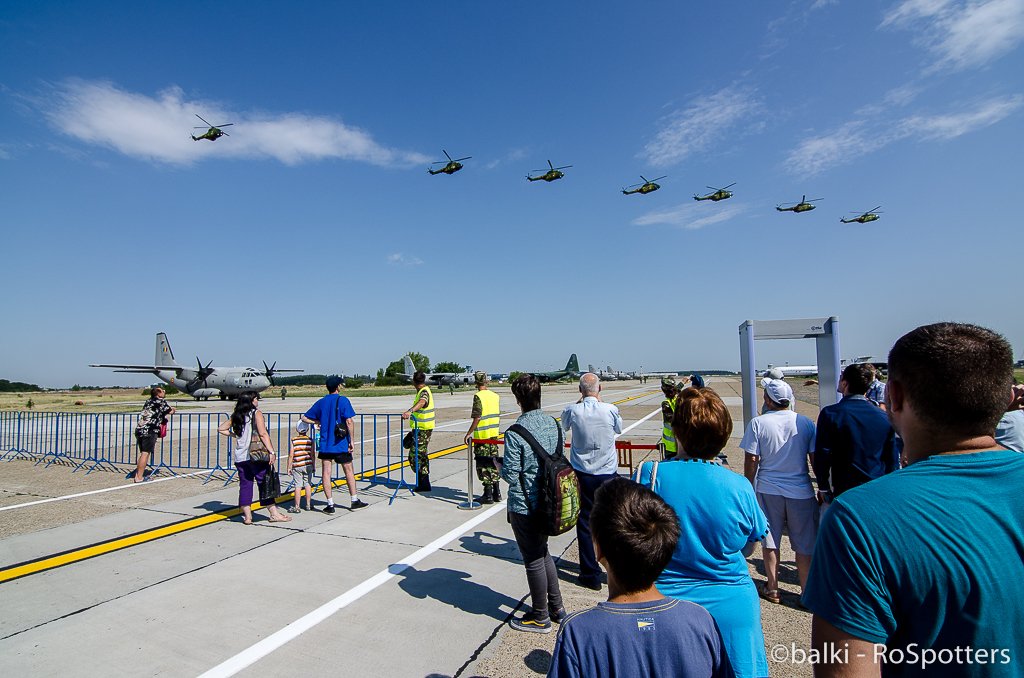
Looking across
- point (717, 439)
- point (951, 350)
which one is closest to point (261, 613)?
point (717, 439)

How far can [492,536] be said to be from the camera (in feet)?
20.0

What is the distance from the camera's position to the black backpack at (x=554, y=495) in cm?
371

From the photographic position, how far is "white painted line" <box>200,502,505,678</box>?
340 cm

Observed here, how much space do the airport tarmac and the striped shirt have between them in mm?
740

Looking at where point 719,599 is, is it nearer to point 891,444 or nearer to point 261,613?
point 891,444

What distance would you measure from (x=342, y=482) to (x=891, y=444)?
8.26 meters

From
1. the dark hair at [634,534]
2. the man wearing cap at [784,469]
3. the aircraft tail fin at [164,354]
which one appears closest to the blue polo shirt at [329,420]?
the man wearing cap at [784,469]

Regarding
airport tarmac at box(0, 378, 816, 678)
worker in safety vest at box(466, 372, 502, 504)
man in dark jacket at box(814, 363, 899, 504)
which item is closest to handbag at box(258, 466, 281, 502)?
airport tarmac at box(0, 378, 816, 678)

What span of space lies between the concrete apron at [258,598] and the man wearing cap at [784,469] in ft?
7.95

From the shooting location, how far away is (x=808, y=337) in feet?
27.6

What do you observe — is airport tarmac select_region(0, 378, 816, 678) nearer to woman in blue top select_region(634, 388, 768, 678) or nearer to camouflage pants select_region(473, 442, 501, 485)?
camouflage pants select_region(473, 442, 501, 485)

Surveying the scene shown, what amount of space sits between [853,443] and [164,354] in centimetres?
5089

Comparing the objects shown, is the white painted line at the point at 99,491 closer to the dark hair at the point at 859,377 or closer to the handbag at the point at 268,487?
the handbag at the point at 268,487

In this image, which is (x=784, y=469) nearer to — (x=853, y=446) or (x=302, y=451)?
A: (x=853, y=446)
